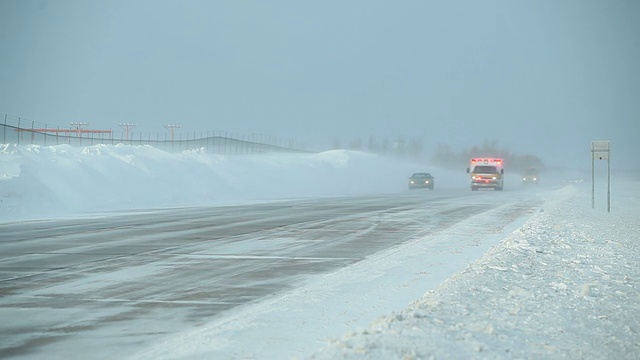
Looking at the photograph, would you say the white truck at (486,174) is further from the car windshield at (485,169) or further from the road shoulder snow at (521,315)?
the road shoulder snow at (521,315)

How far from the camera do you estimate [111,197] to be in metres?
35.2

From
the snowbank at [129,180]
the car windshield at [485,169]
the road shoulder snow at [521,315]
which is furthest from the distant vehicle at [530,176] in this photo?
the road shoulder snow at [521,315]

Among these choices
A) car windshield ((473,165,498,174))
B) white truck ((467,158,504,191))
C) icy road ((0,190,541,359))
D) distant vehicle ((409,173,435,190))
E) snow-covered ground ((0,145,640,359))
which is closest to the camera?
snow-covered ground ((0,145,640,359))

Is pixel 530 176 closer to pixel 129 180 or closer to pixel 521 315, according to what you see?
pixel 129 180

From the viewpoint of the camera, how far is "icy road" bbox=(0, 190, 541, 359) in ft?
25.7

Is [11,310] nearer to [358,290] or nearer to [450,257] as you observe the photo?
[358,290]

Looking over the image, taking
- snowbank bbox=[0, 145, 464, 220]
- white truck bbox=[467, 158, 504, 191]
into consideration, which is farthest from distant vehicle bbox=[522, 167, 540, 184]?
snowbank bbox=[0, 145, 464, 220]

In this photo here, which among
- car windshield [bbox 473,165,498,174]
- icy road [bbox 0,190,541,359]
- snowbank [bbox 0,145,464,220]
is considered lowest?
icy road [bbox 0,190,541,359]

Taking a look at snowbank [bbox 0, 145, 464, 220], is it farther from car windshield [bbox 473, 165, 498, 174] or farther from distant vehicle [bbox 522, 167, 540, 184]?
distant vehicle [bbox 522, 167, 540, 184]

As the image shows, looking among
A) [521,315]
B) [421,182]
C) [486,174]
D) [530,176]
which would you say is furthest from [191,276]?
[530,176]

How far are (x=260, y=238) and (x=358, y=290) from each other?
8.30m

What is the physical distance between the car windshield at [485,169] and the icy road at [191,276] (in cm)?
3743

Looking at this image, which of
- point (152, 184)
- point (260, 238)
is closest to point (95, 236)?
point (260, 238)

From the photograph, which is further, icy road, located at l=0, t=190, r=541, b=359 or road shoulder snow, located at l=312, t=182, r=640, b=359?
icy road, located at l=0, t=190, r=541, b=359
